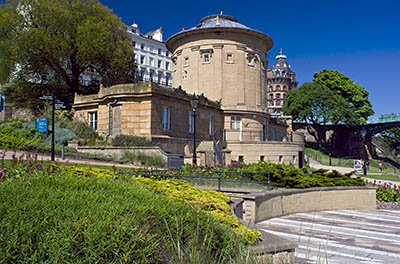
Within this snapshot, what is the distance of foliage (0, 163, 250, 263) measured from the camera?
12.3 feet

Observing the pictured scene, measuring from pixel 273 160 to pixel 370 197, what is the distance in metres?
16.1

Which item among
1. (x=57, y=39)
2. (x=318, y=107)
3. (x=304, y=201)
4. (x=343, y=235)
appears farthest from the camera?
(x=318, y=107)

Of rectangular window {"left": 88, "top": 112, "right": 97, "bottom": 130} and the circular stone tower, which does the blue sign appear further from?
the circular stone tower

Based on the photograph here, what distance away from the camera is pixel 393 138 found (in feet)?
260

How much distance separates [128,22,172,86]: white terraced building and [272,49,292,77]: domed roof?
39.8m

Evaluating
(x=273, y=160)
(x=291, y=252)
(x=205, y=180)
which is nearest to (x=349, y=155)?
(x=273, y=160)

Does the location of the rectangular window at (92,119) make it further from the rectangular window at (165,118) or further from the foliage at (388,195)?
the foliage at (388,195)

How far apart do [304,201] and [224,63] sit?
25.1 meters

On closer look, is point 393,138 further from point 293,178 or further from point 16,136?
point 16,136

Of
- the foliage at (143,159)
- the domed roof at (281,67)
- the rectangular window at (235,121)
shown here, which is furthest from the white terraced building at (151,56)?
the foliage at (143,159)

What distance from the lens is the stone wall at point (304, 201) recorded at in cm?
1066

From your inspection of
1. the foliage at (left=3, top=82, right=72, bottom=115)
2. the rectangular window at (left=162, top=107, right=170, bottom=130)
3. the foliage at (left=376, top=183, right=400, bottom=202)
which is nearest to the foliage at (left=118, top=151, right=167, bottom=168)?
the rectangular window at (left=162, top=107, right=170, bottom=130)

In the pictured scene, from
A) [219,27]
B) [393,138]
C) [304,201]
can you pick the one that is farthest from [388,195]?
[393,138]

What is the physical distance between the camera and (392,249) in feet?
26.3
